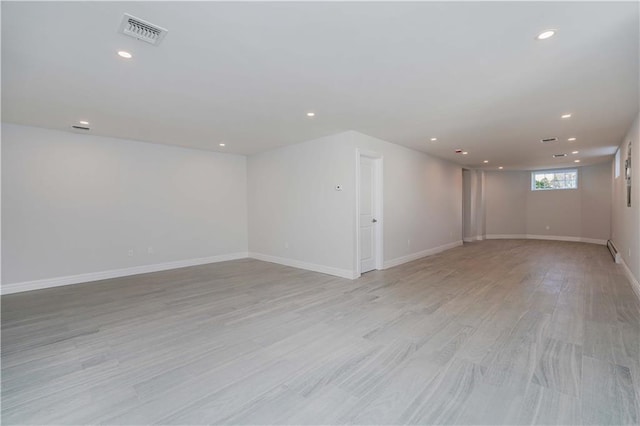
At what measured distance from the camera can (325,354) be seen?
98.0 inches

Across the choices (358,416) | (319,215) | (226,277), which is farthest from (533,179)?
(358,416)

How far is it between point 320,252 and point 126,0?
448cm

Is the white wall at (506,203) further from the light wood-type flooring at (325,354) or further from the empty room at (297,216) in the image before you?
the light wood-type flooring at (325,354)

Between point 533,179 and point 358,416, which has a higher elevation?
point 533,179

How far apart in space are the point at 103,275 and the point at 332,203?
4.33 metres

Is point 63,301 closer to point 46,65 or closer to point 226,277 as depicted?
point 226,277

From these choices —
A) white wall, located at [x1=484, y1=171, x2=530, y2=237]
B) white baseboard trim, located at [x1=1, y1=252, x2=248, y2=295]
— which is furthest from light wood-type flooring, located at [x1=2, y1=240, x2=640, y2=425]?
white wall, located at [x1=484, y1=171, x2=530, y2=237]

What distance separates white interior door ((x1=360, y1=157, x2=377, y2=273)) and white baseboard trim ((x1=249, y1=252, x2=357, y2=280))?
0.39m

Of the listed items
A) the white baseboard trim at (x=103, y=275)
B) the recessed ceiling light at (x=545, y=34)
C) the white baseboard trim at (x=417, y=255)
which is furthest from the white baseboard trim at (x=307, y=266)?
the recessed ceiling light at (x=545, y=34)

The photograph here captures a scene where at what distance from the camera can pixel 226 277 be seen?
5301mm

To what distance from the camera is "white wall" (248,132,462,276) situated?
5242 millimetres

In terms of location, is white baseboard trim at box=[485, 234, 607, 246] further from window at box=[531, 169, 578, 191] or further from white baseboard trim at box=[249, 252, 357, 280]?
white baseboard trim at box=[249, 252, 357, 280]

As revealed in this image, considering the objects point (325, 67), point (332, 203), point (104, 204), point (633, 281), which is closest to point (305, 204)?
point (332, 203)

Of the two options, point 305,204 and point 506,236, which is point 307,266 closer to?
point 305,204
